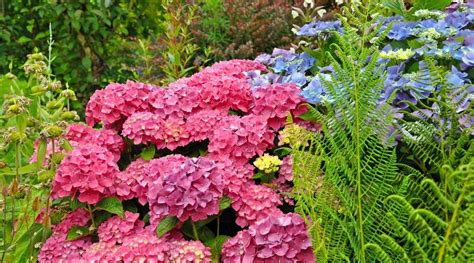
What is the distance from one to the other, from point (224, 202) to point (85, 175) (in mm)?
422

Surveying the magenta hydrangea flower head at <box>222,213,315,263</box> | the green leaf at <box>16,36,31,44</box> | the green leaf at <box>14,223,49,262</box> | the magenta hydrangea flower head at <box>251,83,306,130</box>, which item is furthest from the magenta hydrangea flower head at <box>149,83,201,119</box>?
the green leaf at <box>16,36,31,44</box>

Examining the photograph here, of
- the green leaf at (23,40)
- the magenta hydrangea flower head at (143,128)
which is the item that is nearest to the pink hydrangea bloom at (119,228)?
the magenta hydrangea flower head at (143,128)

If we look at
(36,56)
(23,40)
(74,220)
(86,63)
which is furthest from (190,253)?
(23,40)

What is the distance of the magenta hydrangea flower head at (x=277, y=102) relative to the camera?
2307mm

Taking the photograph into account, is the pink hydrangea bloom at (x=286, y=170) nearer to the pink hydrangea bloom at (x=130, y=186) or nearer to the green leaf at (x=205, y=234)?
the green leaf at (x=205, y=234)

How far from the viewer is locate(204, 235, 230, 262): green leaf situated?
6.66ft

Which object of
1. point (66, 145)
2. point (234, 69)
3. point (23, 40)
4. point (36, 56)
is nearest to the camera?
point (66, 145)

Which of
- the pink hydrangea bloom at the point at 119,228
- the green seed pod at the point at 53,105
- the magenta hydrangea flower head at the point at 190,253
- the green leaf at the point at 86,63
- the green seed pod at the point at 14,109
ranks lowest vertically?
the green leaf at the point at 86,63

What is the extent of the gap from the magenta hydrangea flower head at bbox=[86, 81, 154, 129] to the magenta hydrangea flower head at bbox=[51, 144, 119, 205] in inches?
11.2

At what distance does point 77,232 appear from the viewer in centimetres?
216

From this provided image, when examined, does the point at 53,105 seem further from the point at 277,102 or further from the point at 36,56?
the point at 277,102

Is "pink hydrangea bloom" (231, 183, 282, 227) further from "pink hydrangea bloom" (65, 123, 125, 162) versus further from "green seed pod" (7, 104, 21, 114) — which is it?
"green seed pod" (7, 104, 21, 114)

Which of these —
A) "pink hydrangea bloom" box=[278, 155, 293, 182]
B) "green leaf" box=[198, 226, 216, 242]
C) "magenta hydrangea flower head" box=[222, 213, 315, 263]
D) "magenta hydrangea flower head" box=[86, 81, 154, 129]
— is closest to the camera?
"magenta hydrangea flower head" box=[222, 213, 315, 263]

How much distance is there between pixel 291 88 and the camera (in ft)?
7.69
